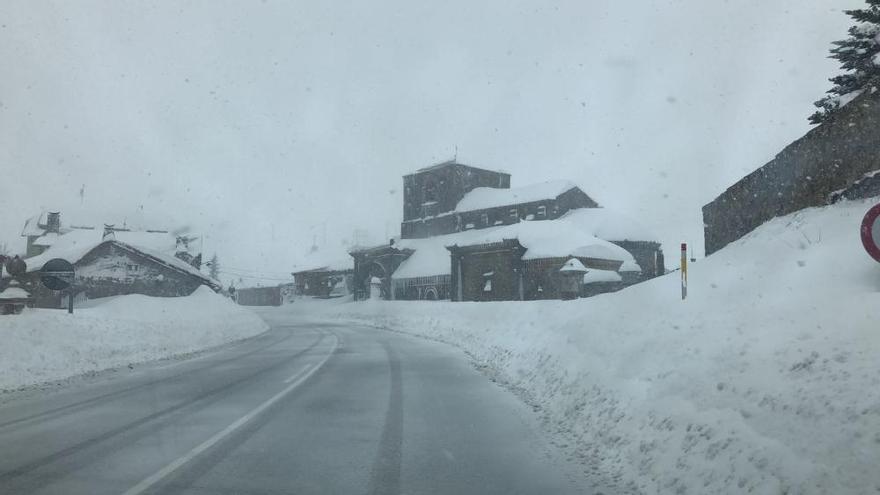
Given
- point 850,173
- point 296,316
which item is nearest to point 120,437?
point 850,173

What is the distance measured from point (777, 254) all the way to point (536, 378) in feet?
16.4

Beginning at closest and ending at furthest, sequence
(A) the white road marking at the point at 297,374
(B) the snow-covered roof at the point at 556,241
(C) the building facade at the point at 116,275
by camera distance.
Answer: (A) the white road marking at the point at 297,374
(C) the building facade at the point at 116,275
(B) the snow-covered roof at the point at 556,241

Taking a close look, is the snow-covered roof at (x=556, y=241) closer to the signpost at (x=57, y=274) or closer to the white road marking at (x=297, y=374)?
the white road marking at (x=297, y=374)

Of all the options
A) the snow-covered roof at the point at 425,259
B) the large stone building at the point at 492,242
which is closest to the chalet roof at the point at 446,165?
the large stone building at the point at 492,242

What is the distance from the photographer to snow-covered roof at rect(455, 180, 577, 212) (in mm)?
60219

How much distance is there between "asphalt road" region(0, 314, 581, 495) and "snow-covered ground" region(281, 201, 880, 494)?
0.86 m

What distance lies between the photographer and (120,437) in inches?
314

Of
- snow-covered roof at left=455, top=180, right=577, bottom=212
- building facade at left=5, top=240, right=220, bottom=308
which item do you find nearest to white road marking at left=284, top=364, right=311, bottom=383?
building facade at left=5, top=240, right=220, bottom=308

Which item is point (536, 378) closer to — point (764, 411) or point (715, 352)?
point (715, 352)

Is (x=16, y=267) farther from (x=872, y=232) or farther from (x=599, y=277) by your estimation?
(x=599, y=277)

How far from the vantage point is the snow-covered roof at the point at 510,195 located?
6022cm

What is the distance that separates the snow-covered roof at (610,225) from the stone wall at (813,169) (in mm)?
36919

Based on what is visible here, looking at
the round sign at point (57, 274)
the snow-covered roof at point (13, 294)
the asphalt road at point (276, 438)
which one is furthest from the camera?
the snow-covered roof at point (13, 294)

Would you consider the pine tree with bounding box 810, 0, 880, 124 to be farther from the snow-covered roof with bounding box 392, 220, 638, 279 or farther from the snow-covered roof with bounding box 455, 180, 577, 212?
the snow-covered roof with bounding box 455, 180, 577, 212
